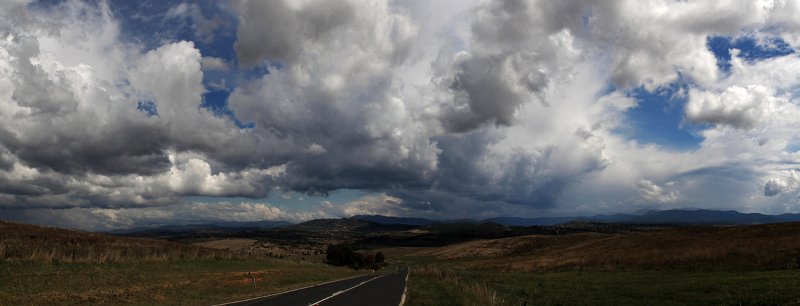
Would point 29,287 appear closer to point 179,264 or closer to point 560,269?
point 179,264

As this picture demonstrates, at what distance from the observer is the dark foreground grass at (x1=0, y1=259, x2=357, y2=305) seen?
2816 centimetres

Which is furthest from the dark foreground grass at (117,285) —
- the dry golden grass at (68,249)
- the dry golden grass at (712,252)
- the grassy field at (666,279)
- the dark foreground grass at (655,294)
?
the dry golden grass at (712,252)

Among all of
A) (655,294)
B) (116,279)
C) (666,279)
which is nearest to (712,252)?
(666,279)

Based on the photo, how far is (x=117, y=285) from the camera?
114ft

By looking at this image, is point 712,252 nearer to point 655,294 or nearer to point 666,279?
point 666,279

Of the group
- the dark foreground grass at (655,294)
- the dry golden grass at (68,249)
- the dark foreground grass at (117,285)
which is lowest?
the dark foreground grass at (655,294)

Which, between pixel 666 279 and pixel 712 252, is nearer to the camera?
pixel 666 279

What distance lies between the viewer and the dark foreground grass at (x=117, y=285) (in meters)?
28.2

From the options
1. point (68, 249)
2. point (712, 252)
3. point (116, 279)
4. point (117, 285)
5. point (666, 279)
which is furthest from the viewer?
point (712, 252)

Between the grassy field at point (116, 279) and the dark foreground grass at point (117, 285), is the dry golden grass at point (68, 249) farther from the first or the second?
the dark foreground grass at point (117, 285)

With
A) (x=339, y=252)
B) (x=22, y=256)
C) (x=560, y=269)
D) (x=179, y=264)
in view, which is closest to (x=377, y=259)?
(x=339, y=252)

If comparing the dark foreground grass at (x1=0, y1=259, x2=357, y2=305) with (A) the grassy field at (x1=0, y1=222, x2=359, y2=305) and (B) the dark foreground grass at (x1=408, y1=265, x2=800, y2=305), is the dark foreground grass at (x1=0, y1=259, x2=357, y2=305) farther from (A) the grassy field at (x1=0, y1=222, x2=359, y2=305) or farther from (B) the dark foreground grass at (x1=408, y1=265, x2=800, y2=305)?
(B) the dark foreground grass at (x1=408, y1=265, x2=800, y2=305)

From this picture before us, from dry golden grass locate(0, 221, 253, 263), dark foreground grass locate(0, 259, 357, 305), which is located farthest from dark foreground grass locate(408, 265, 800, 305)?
dry golden grass locate(0, 221, 253, 263)

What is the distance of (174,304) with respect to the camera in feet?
95.5
